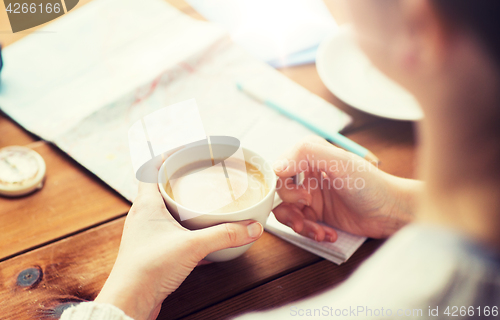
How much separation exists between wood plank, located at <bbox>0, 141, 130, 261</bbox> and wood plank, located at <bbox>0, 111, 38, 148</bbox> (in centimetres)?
6

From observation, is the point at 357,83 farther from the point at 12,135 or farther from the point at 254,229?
the point at 12,135

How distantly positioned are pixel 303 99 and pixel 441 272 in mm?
406

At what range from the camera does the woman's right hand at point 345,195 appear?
0.47 metres

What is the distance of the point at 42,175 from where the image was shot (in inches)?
19.8

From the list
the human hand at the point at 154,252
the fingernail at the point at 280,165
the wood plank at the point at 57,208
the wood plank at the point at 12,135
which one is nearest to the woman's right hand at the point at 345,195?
the fingernail at the point at 280,165

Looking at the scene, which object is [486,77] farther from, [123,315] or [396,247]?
[123,315]

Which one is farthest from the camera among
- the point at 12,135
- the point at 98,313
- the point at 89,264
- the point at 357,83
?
the point at 357,83

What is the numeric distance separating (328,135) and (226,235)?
289 millimetres

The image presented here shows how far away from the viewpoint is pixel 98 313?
1.06 ft

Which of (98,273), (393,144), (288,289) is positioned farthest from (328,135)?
(98,273)

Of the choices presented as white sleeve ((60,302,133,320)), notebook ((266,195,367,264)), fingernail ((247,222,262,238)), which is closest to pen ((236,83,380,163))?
notebook ((266,195,367,264))

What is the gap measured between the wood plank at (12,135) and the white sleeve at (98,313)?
1.09 ft

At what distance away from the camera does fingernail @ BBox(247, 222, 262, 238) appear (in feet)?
1.25

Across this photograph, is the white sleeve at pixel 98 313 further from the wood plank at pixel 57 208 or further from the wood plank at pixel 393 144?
the wood plank at pixel 393 144
